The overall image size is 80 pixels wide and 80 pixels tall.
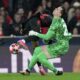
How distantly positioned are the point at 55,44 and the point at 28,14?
4.66 meters

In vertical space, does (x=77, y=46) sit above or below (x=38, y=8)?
below

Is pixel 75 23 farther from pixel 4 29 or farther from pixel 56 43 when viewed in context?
pixel 56 43

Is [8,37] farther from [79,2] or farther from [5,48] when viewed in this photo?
[79,2]

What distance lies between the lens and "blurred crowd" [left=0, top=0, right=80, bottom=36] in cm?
1523

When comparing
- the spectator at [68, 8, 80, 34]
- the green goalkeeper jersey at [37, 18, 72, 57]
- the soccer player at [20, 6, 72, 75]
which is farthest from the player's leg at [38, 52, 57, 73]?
the spectator at [68, 8, 80, 34]

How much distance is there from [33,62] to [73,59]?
304cm

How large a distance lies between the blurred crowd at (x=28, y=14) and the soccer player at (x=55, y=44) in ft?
7.58

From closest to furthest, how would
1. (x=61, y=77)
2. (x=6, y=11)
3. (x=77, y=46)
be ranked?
1. (x=61, y=77)
2. (x=77, y=46)
3. (x=6, y=11)

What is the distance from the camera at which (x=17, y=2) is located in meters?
17.6

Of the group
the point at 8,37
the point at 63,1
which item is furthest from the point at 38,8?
the point at 8,37

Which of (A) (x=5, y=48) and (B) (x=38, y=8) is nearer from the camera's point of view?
(A) (x=5, y=48)

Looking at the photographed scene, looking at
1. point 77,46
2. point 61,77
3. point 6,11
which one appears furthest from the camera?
point 6,11

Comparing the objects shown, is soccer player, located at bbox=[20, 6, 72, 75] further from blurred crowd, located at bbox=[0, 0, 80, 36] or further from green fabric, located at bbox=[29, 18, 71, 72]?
blurred crowd, located at bbox=[0, 0, 80, 36]

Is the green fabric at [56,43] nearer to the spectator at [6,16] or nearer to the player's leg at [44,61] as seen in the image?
the player's leg at [44,61]
